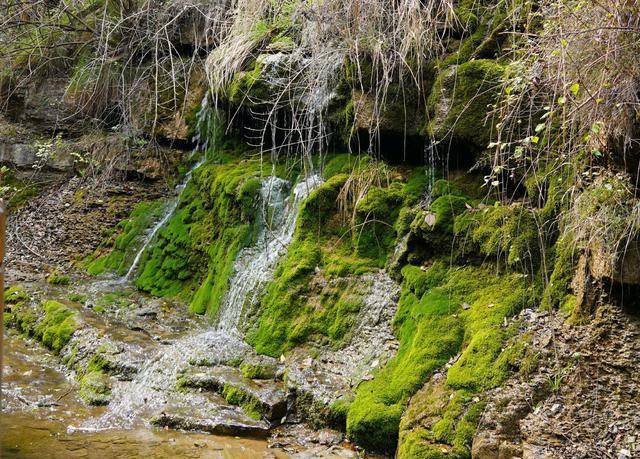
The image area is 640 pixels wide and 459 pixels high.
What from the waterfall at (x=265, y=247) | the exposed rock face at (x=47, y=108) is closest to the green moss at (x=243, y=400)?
the waterfall at (x=265, y=247)

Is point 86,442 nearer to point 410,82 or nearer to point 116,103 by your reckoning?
point 410,82

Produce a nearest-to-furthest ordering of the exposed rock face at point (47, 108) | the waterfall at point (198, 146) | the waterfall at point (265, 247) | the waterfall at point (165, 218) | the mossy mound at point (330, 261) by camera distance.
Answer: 1. the mossy mound at point (330, 261)
2. the waterfall at point (265, 247)
3. the waterfall at point (165, 218)
4. the waterfall at point (198, 146)
5. the exposed rock face at point (47, 108)

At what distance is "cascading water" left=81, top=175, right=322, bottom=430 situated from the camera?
427 cm

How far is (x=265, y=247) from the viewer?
601 cm

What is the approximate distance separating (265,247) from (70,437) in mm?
2709

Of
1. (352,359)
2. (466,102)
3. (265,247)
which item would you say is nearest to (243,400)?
(352,359)

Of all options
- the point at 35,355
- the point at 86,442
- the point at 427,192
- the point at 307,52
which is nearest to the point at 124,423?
the point at 86,442

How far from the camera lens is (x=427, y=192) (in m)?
5.02

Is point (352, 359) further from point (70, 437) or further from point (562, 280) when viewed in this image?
point (70, 437)

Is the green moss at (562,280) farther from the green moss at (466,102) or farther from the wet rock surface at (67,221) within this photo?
the wet rock surface at (67,221)

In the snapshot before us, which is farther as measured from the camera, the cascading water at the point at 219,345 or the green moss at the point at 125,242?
the green moss at the point at 125,242

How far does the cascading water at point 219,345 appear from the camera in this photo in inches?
168

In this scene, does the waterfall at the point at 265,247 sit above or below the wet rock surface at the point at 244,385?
above

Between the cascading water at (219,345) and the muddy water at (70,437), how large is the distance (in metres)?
0.19
